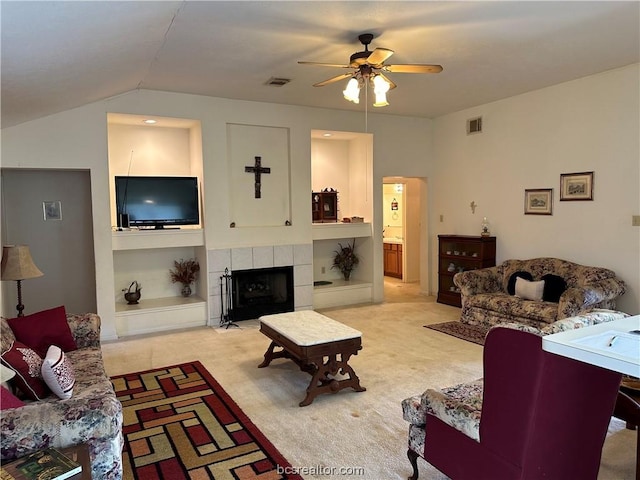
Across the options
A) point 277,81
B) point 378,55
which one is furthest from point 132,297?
point 378,55

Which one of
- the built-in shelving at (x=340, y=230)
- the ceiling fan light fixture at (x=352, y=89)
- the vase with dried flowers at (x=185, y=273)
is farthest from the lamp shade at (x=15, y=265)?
the built-in shelving at (x=340, y=230)

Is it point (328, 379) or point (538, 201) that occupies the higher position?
point (538, 201)

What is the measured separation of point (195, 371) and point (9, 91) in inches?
106

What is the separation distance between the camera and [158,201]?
5.60m

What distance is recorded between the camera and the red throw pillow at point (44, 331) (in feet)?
10.2

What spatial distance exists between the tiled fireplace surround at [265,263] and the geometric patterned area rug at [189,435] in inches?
74.5

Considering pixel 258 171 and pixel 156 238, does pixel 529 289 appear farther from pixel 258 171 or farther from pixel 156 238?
pixel 156 238

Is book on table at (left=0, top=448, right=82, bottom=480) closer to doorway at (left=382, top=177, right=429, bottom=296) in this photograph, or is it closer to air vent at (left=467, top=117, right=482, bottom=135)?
air vent at (left=467, top=117, right=482, bottom=135)

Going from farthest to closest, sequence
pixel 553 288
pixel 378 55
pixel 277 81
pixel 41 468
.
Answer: pixel 553 288 < pixel 277 81 < pixel 378 55 < pixel 41 468

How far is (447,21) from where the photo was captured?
3354mm

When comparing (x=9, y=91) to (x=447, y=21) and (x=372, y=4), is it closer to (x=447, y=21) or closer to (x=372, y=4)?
(x=372, y=4)

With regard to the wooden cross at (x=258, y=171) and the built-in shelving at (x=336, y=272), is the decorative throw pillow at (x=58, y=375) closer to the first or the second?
the wooden cross at (x=258, y=171)

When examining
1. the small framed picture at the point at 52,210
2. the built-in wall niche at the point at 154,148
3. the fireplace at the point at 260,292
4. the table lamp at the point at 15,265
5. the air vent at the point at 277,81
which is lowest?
the fireplace at the point at 260,292

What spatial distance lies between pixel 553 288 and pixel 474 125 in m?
2.77
